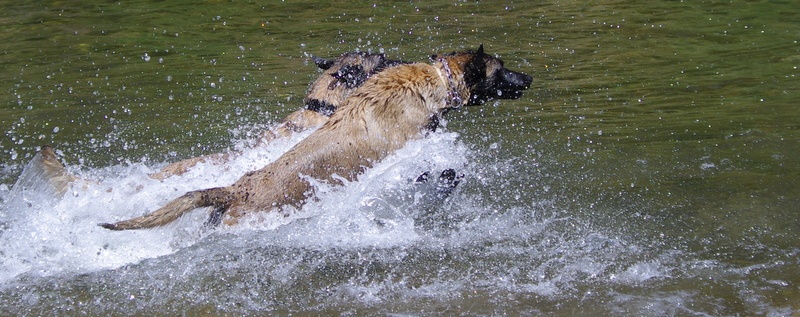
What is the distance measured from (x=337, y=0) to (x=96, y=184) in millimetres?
8389

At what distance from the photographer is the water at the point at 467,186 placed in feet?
15.9

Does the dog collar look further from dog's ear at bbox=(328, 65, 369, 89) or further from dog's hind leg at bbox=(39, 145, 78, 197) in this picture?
dog's hind leg at bbox=(39, 145, 78, 197)

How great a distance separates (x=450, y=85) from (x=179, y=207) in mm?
2252

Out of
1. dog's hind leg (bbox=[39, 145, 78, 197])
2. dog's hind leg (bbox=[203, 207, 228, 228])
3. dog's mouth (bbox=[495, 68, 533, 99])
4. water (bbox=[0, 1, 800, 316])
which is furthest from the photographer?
dog's mouth (bbox=[495, 68, 533, 99])

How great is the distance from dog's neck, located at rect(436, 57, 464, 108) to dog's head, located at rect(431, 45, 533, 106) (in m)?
0.08

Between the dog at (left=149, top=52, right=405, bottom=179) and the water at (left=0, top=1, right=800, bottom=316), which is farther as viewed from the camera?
the dog at (left=149, top=52, right=405, bottom=179)

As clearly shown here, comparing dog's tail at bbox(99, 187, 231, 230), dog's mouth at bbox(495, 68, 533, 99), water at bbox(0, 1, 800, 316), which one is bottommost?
water at bbox(0, 1, 800, 316)

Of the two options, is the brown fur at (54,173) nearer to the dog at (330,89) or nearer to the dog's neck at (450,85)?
the dog at (330,89)

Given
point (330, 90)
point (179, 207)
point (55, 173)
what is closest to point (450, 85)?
point (330, 90)

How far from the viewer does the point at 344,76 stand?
7.25 m

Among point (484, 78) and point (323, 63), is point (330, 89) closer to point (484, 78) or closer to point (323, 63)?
point (323, 63)

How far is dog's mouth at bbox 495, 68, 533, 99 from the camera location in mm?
6688

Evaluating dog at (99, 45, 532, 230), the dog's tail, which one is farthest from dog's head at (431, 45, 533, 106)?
the dog's tail

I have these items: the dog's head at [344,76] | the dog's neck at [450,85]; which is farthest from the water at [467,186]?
the dog's head at [344,76]
